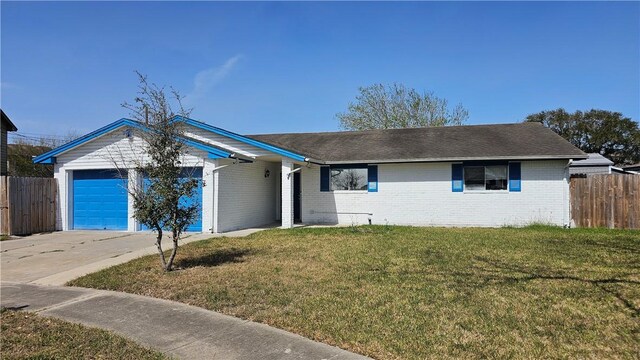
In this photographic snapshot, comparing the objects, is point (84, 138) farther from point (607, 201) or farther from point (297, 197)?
point (607, 201)

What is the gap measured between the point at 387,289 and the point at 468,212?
422 inches

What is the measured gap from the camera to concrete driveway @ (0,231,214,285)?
28.2ft

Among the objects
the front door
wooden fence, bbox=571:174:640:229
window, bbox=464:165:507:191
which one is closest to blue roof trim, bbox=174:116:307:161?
the front door

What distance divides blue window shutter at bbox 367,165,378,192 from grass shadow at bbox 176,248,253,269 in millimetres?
7898

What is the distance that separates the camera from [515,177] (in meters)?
15.9

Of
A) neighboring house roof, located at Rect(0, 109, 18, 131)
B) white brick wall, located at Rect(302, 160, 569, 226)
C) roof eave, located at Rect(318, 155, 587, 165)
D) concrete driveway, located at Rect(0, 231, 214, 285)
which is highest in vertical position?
neighboring house roof, located at Rect(0, 109, 18, 131)

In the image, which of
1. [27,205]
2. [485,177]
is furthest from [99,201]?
[485,177]

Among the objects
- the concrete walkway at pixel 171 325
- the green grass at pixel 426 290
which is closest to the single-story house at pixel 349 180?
the green grass at pixel 426 290

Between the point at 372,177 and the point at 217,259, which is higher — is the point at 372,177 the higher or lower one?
the higher one

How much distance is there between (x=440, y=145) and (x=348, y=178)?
4060mm

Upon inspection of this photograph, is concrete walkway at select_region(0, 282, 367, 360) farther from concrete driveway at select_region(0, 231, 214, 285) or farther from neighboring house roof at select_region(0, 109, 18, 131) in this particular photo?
neighboring house roof at select_region(0, 109, 18, 131)

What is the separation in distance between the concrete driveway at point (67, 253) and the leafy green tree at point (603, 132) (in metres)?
47.3

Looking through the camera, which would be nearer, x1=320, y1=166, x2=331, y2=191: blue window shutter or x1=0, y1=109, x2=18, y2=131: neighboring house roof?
x1=320, y1=166, x2=331, y2=191: blue window shutter

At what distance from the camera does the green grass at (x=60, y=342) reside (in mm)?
4379
